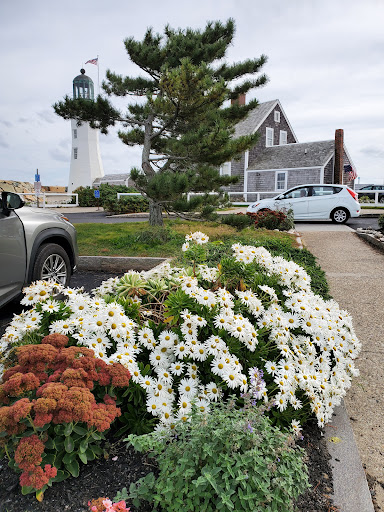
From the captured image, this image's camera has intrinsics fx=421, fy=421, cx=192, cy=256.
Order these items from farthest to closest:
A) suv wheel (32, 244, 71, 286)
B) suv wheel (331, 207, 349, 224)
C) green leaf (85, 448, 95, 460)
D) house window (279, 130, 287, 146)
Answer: house window (279, 130, 287, 146) < suv wheel (331, 207, 349, 224) < suv wheel (32, 244, 71, 286) < green leaf (85, 448, 95, 460)

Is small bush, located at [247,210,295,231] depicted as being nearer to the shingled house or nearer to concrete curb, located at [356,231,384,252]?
concrete curb, located at [356,231,384,252]

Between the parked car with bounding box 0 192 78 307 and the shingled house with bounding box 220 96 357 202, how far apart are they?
21.8m

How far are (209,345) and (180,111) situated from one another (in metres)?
8.99

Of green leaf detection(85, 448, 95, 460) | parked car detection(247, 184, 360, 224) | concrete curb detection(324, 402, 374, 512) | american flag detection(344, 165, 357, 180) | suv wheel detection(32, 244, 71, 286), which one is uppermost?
→ american flag detection(344, 165, 357, 180)

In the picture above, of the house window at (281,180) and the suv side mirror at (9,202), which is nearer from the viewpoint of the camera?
the suv side mirror at (9,202)

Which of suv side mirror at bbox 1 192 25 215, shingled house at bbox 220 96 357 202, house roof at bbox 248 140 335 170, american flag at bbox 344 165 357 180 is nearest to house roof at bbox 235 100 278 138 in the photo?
shingled house at bbox 220 96 357 202

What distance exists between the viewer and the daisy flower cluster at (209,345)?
2447 millimetres

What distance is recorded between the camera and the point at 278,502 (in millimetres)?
1846

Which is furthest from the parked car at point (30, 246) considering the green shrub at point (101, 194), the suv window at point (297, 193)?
the green shrub at point (101, 194)

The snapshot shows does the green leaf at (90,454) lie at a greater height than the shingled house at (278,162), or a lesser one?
lesser

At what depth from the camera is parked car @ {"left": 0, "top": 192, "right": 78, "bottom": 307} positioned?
4559 mm

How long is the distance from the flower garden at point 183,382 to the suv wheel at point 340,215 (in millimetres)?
15136

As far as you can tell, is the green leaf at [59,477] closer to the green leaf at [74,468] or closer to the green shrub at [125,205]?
the green leaf at [74,468]

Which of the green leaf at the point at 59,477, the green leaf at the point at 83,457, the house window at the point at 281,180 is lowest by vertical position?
the green leaf at the point at 59,477
